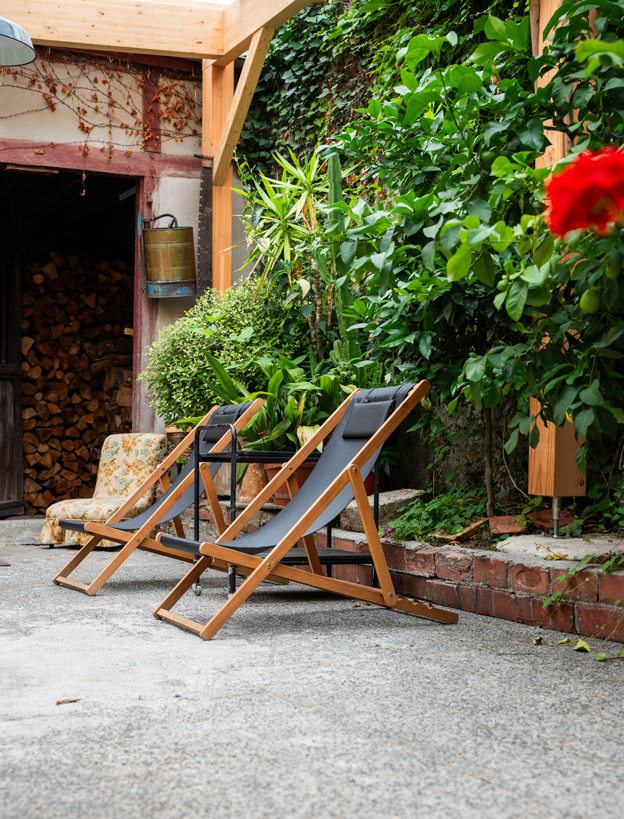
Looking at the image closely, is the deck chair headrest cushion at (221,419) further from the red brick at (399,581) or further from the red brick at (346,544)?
the red brick at (399,581)

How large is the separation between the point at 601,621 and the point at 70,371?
21.0 ft

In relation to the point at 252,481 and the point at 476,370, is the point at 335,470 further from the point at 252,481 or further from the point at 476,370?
the point at 252,481

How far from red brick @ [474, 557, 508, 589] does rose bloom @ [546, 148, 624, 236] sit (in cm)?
230

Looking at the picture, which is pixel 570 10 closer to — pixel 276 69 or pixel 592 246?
pixel 592 246

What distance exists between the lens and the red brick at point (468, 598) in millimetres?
3094

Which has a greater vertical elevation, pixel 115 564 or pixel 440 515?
pixel 440 515

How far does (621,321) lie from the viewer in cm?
220

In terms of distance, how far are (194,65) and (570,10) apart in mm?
4997

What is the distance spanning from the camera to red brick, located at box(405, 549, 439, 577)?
3264 millimetres

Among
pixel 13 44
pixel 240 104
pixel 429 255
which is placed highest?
pixel 240 104

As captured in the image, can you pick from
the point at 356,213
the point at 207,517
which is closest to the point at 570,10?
the point at 356,213

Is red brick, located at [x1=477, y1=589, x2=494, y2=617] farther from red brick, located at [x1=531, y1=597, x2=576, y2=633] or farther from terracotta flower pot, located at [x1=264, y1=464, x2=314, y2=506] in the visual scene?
terracotta flower pot, located at [x1=264, y1=464, x2=314, y2=506]

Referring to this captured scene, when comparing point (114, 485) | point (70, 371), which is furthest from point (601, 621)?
point (70, 371)

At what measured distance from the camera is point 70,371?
8070 mm
